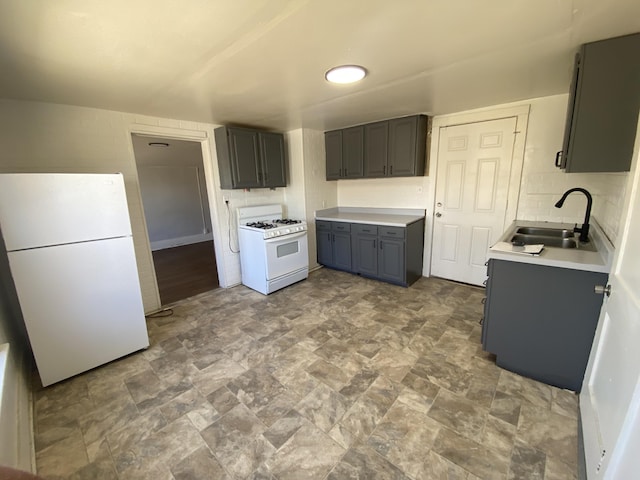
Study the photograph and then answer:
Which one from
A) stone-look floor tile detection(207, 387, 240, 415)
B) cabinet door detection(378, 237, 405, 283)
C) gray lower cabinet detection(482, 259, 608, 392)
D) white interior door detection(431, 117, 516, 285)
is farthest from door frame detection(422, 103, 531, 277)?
stone-look floor tile detection(207, 387, 240, 415)

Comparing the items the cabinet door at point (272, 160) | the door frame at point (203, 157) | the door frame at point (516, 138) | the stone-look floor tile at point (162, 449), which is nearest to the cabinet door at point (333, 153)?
the cabinet door at point (272, 160)

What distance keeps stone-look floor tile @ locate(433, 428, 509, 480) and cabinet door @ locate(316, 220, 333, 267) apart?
116 inches

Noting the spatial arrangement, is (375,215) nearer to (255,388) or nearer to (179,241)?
(255,388)

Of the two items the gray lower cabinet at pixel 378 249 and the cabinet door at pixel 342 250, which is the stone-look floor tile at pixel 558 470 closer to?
the gray lower cabinet at pixel 378 249

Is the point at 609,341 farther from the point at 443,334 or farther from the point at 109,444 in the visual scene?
Result: the point at 109,444

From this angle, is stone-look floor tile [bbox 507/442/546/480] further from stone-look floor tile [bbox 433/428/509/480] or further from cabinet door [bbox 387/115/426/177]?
cabinet door [bbox 387/115/426/177]

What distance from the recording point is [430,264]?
3.92 meters


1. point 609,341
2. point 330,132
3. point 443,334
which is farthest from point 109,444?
point 330,132

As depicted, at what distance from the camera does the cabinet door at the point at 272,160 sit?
12.6ft

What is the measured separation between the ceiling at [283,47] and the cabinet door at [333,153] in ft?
5.08

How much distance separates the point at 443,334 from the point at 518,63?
89.4 inches

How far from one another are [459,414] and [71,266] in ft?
9.53

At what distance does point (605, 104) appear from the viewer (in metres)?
1.65

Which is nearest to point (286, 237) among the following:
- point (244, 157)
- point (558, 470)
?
point (244, 157)
